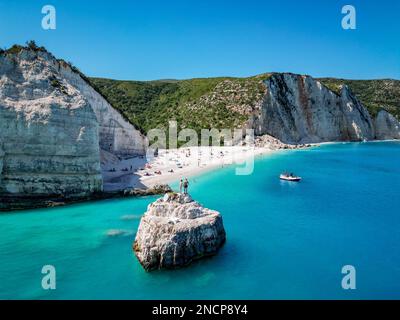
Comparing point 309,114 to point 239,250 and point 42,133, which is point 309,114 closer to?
point 42,133

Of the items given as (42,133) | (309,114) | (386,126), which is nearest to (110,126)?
(42,133)

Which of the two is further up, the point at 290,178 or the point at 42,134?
the point at 42,134

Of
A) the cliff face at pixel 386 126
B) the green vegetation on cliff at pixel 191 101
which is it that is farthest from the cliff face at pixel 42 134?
the cliff face at pixel 386 126

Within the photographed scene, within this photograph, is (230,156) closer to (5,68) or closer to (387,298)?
(5,68)

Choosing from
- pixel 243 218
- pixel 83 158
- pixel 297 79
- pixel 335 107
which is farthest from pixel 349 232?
pixel 335 107

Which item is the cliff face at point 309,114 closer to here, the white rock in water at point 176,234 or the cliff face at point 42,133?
the cliff face at point 42,133

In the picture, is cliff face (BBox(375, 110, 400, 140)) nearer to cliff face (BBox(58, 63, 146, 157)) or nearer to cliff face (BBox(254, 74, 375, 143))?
cliff face (BBox(254, 74, 375, 143))
